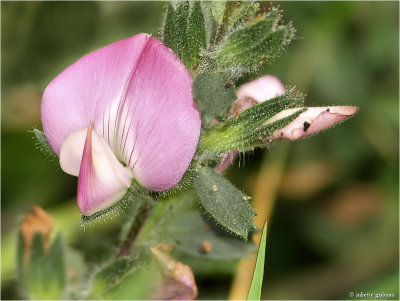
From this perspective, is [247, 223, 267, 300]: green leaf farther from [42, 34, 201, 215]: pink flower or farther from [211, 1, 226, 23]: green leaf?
[211, 1, 226, 23]: green leaf

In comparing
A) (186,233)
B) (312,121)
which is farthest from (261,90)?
(186,233)

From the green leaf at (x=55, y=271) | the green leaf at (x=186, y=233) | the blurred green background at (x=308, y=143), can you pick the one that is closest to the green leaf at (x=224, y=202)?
the green leaf at (x=186, y=233)

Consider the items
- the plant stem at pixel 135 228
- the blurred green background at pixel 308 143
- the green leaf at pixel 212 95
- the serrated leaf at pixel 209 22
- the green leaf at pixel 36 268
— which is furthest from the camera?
the blurred green background at pixel 308 143

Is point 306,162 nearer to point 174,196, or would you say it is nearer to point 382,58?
point 382,58

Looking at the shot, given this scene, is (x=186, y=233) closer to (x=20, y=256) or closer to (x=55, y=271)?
(x=55, y=271)

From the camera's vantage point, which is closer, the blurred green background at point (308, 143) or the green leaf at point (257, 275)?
the green leaf at point (257, 275)

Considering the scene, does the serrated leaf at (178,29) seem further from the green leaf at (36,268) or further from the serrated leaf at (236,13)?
the green leaf at (36,268)

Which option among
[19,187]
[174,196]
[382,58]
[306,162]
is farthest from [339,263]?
[19,187]
